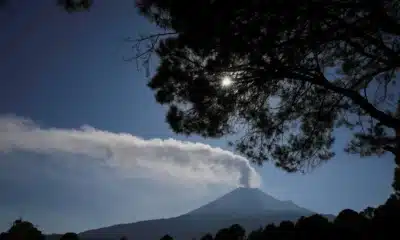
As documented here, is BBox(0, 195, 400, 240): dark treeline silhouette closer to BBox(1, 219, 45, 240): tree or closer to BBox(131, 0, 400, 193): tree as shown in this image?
BBox(131, 0, 400, 193): tree

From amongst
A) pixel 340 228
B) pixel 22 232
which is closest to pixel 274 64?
pixel 340 228

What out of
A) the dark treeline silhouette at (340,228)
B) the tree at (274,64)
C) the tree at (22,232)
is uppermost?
the tree at (274,64)

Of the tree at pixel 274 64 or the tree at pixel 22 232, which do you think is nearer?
the tree at pixel 274 64

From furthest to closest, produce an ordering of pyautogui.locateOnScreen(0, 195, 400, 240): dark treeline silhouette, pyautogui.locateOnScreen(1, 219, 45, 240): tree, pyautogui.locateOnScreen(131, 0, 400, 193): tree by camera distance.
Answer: pyautogui.locateOnScreen(1, 219, 45, 240): tree < pyautogui.locateOnScreen(0, 195, 400, 240): dark treeline silhouette < pyautogui.locateOnScreen(131, 0, 400, 193): tree

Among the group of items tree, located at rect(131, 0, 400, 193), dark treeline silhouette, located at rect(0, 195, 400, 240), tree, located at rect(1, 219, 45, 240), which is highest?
tree, located at rect(131, 0, 400, 193)

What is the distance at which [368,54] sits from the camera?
241 inches

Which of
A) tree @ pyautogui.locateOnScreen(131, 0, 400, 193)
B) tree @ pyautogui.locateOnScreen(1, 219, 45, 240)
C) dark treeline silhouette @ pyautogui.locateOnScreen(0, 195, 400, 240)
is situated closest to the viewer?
tree @ pyautogui.locateOnScreen(131, 0, 400, 193)

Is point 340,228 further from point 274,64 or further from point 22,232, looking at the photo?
point 22,232

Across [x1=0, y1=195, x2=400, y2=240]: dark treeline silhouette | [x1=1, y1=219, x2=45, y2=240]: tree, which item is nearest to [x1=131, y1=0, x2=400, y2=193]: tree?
[x1=0, y1=195, x2=400, y2=240]: dark treeline silhouette

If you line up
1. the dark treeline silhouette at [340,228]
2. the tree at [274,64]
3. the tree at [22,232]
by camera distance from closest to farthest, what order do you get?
the tree at [274,64]
the dark treeline silhouette at [340,228]
the tree at [22,232]

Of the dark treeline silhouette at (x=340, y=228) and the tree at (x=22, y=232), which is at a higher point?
the tree at (x=22, y=232)

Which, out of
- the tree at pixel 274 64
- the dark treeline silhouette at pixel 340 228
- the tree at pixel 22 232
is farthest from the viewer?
the tree at pixel 22 232

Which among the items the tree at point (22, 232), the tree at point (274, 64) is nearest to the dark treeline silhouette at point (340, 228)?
the tree at point (274, 64)

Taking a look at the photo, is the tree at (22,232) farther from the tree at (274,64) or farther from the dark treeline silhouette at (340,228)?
the tree at (274,64)
